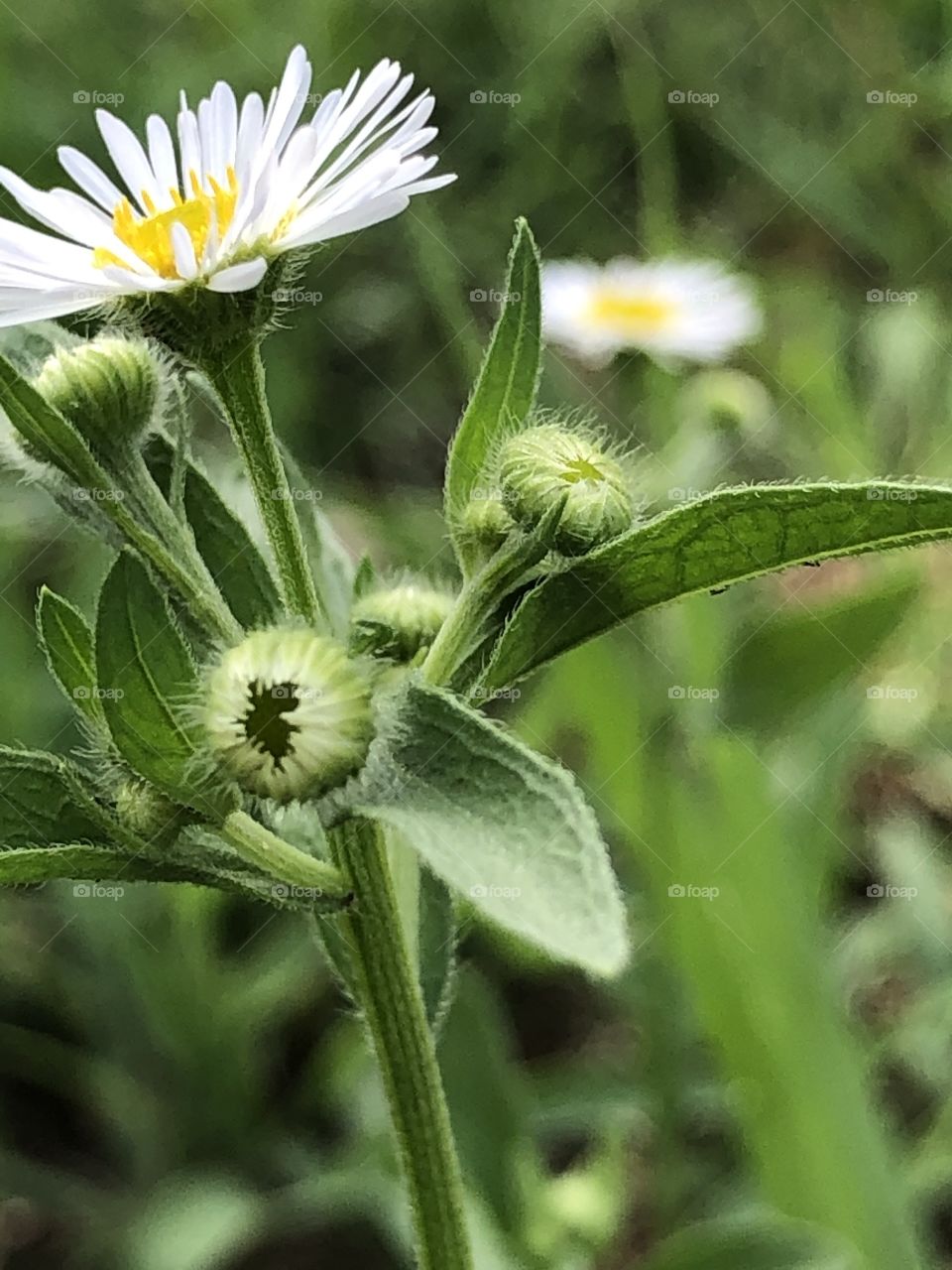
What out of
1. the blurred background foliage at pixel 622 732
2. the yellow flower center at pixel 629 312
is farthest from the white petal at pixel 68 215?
the yellow flower center at pixel 629 312

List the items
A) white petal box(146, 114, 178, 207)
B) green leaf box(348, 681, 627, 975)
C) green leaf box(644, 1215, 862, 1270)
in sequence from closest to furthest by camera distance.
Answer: green leaf box(348, 681, 627, 975) → white petal box(146, 114, 178, 207) → green leaf box(644, 1215, 862, 1270)

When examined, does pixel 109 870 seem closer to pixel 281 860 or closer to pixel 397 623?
pixel 281 860

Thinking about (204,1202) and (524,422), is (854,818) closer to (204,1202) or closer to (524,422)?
(204,1202)

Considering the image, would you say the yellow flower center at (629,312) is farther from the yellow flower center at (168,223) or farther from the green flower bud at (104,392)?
the green flower bud at (104,392)

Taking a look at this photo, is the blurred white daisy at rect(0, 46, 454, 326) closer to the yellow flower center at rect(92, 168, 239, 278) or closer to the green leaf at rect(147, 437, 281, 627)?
the yellow flower center at rect(92, 168, 239, 278)

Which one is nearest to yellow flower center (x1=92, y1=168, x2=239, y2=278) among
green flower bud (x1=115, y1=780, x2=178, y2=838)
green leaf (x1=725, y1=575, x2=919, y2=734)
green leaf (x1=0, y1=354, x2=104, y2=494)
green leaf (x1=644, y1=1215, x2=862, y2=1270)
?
green leaf (x1=0, y1=354, x2=104, y2=494)

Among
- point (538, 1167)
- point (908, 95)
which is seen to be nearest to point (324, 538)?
point (538, 1167)
